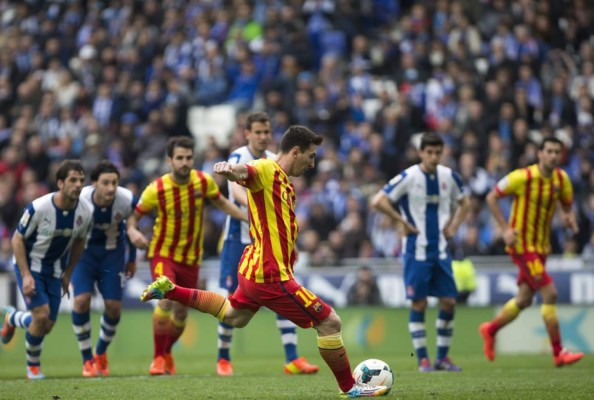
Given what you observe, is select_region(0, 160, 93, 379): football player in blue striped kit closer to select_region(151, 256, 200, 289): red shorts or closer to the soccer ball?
select_region(151, 256, 200, 289): red shorts

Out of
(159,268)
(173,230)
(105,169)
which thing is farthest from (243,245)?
(105,169)

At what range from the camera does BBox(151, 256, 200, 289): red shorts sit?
1266 cm

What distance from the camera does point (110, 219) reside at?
42.2 feet

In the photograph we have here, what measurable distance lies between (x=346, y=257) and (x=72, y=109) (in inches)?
378

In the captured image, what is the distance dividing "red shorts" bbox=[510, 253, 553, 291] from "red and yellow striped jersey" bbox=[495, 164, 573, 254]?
7 centimetres

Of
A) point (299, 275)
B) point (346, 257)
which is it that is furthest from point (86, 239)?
point (346, 257)

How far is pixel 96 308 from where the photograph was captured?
19.2 metres

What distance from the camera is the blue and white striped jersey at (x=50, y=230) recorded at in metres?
11.9

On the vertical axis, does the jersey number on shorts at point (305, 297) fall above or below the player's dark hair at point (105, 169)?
below

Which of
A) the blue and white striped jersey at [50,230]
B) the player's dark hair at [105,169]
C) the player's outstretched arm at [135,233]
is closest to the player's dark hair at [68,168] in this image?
the blue and white striped jersey at [50,230]

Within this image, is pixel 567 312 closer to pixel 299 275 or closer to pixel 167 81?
pixel 299 275

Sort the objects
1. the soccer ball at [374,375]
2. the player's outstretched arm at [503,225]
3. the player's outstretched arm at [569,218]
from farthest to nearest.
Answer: the player's outstretched arm at [569,218], the player's outstretched arm at [503,225], the soccer ball at [374,375]

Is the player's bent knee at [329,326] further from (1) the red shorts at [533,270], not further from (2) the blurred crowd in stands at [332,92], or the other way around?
(2) the blurred crowd in stands at [332,92]

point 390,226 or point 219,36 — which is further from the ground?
point 219,36
